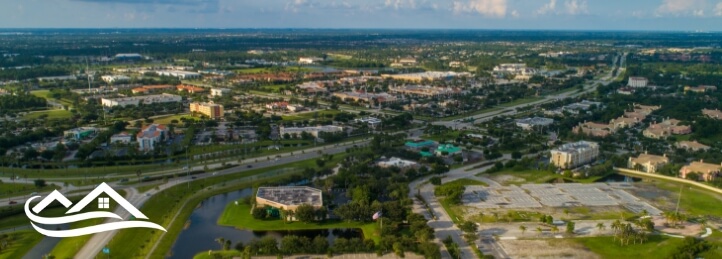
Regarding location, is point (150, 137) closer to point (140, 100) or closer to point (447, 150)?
point (447, 150)

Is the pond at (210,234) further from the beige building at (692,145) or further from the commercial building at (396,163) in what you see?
the beige building at (692,145)

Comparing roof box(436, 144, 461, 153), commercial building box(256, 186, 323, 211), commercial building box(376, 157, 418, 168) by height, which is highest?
roof box(436, 144, 461, 153)

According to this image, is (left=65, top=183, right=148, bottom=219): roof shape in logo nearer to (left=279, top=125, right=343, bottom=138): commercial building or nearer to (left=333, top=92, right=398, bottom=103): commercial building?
(left=279, top=125, right=343, bottom=138): commercial building

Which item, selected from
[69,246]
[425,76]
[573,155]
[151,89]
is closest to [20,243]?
[69,246]

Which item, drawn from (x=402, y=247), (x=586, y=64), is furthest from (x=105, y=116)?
(x=586, y=64)

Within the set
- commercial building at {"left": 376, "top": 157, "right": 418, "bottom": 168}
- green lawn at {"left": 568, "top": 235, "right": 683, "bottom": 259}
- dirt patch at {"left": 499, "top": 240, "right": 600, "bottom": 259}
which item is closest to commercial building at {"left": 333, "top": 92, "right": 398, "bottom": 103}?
commercial building at {"left": 376, "top": 157, "right": 418, "bottom": 168}

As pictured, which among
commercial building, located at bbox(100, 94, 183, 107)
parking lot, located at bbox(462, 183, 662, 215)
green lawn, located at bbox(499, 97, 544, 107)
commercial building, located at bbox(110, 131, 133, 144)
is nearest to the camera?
parking lot, located at bbox(462, 183, 662, 215)
